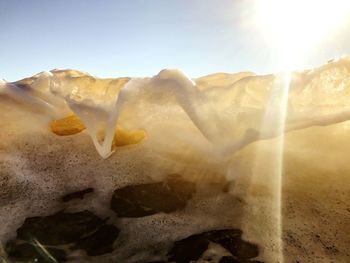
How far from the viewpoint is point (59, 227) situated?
3.55 m

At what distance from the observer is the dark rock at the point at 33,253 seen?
3.07 meters

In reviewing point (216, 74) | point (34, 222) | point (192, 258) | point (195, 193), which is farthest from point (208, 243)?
point (216, 74)

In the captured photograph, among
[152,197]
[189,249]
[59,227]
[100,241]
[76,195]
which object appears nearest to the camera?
[189,249]

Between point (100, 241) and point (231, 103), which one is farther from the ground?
point (231, 103)

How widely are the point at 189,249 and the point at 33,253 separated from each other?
4.37 feet

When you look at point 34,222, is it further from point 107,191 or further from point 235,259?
point 235,259

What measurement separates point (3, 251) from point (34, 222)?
476 mm

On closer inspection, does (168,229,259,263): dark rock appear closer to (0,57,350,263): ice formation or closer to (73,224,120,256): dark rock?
(0,57,350,263): ice formation

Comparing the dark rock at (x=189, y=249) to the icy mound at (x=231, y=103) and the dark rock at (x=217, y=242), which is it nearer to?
the dark rock at (x=217, y=242)

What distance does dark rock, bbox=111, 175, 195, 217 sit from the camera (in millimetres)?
3754

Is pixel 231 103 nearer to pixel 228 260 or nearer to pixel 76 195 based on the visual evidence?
pixel 228 260

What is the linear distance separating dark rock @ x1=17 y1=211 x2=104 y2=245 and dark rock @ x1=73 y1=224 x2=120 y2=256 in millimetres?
73

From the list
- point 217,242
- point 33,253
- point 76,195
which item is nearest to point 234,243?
point 217,242

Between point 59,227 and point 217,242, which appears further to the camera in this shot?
point 59,227
